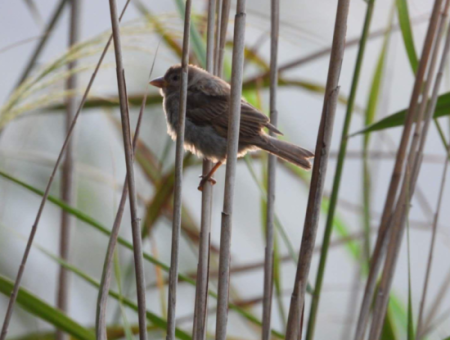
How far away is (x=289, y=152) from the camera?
1.97 meters

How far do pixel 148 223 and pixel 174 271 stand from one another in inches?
27.3

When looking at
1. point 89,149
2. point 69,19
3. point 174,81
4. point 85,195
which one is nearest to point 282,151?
point 174,81

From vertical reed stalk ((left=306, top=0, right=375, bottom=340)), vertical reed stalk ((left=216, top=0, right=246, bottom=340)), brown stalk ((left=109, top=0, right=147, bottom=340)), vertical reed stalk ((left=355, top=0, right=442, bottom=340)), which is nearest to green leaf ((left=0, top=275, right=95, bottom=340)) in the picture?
brown stalk ((left=109, top=0, right=147, bottom=340))

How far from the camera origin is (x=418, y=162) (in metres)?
1.62

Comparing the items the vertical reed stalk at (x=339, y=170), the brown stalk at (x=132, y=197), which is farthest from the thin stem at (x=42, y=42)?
the vertical reed stalk at (x=339, y=170)

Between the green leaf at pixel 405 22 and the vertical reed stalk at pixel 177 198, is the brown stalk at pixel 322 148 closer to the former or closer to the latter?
the vertical reed stalk at pixel 177 198

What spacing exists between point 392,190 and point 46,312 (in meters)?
0.93

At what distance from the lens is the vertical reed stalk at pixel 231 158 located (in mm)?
1315

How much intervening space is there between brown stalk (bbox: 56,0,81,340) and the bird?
36cm

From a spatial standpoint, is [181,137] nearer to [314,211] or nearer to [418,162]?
[314,211]

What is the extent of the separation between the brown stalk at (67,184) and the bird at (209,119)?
1.19 ft

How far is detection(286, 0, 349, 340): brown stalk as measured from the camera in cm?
118

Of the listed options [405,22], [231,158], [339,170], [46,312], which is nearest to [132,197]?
[231,158]

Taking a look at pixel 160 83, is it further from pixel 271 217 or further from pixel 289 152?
pixel 271 217
